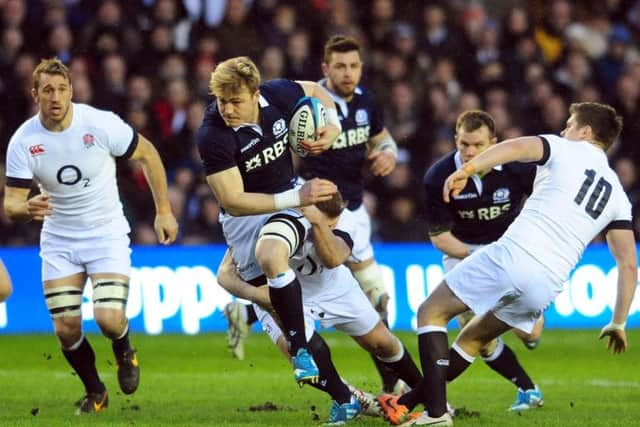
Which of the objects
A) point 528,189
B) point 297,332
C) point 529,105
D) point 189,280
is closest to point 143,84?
point 189,280

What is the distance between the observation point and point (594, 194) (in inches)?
317

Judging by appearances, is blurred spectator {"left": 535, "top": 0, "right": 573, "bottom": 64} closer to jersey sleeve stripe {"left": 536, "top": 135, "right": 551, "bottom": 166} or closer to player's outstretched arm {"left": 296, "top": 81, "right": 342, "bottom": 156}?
player's outstretched arm {"left": 296, "top": 81, "right": 342, "bottom": 156}

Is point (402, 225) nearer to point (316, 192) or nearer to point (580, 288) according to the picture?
point (580, 288)

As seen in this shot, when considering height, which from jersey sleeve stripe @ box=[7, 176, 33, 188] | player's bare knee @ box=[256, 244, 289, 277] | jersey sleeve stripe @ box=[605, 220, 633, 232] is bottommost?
player's bare knee @ box=[256, 244, 289, 277]

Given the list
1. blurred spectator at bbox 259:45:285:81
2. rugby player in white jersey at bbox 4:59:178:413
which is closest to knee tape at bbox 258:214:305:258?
rugby player in white jersey at bbox 4:59:178:413

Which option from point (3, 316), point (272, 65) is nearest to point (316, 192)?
point (3, 316)

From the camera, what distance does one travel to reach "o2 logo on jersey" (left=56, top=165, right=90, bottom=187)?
31.1 feet

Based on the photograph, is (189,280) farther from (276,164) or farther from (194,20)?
(276,164)

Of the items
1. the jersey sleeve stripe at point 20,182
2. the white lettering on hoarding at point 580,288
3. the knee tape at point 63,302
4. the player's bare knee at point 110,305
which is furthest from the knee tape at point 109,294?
the white lettering on hoarding at point 580,288

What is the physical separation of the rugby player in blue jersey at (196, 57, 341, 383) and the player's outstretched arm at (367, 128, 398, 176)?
1.98 m

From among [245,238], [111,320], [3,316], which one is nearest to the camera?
[245,238]

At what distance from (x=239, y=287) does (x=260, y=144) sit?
3.24 feet

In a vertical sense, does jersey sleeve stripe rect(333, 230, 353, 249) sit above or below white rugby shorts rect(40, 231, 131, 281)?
above

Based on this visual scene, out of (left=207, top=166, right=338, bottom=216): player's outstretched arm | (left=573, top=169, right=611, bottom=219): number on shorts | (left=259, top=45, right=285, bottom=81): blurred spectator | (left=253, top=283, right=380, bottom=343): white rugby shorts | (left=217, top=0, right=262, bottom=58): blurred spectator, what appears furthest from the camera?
(left=217, top=0, right=262, bottom=58): blurred spectator
